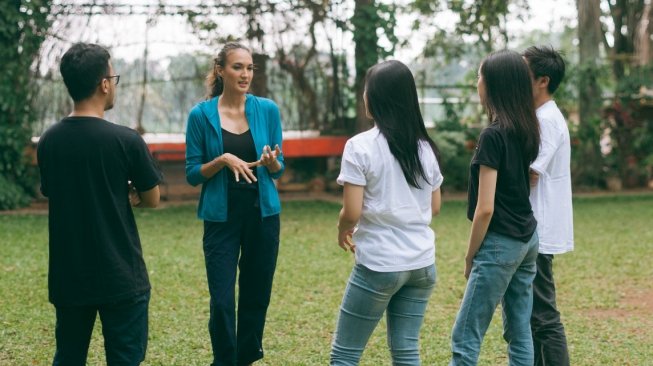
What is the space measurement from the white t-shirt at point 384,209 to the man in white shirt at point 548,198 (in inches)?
26.7

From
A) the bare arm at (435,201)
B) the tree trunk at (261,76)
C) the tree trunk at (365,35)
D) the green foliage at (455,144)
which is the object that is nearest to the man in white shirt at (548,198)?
the bare arm at (435,201)

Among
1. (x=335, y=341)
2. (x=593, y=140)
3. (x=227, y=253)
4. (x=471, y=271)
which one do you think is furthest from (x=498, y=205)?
(x=593, y=140)

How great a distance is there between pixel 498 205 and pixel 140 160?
1.41 metres

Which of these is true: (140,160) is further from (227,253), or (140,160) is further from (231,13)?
(231,13)

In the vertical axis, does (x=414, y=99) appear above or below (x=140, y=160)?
above

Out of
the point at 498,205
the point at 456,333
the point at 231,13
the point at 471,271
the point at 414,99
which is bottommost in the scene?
the point at 456,333

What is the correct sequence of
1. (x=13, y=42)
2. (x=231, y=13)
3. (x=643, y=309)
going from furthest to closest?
(x=231, y=13), (x=13, y=42), (x=643, y=309)

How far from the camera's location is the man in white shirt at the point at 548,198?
4070 mm

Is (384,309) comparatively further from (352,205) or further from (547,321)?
(547,321)

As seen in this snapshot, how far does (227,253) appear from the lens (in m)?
4.55

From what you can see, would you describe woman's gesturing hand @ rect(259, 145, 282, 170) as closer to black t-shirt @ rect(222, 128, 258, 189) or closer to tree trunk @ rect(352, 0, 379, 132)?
black t-shirt @ rect(222, 128, 258, 189)

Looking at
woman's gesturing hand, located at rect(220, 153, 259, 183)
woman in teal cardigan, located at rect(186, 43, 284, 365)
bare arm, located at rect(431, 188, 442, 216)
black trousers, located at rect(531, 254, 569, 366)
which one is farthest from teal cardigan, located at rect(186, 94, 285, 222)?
black trousers, located at rect(531, 254, 569, 366)

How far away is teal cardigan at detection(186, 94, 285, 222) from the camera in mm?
4523

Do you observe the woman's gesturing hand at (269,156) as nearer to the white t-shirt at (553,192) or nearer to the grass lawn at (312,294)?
the white t-shirt at (553,192)
